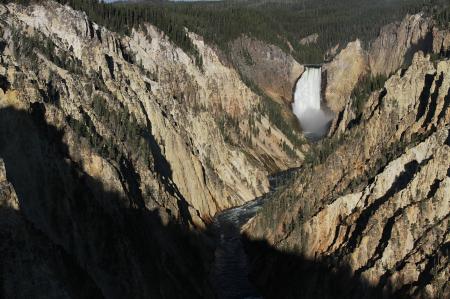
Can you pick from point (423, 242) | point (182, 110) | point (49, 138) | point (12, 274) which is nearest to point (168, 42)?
point (182, 110)

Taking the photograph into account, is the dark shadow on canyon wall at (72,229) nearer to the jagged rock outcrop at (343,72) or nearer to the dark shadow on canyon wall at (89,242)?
the dark shadow on canyon wall at (89,242)

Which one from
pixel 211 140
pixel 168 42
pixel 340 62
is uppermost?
pixel 340 62

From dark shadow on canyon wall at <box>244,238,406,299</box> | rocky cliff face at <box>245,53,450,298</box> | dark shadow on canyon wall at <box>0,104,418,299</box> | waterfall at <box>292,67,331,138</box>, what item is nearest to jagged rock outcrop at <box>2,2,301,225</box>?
dark shadow on canyon wall at <box>0,104,418,299</box>

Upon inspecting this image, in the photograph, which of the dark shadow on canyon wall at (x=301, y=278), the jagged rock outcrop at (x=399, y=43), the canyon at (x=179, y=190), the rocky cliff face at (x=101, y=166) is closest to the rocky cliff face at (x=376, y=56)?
the jagged rock outcrop at (x=399, y=43)

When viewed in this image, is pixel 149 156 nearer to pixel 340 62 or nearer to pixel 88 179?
pixel 88 179

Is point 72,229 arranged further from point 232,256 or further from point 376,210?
point 232,256

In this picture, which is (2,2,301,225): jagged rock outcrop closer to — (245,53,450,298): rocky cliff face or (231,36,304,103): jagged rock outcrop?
(245,53,450,298): rocky cliff face
